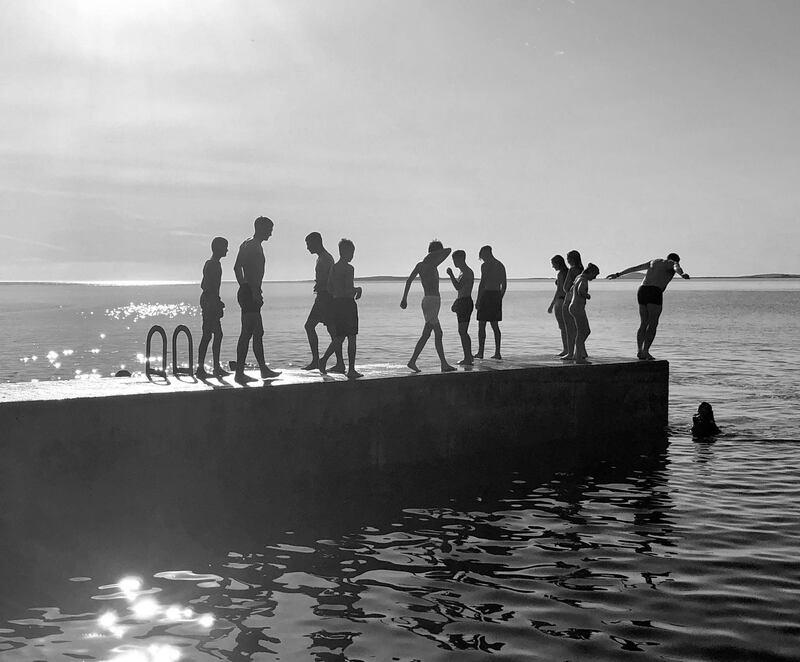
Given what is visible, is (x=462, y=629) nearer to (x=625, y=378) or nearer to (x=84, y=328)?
(x=625, y=378)

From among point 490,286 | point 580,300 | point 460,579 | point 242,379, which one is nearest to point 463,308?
point 490,286

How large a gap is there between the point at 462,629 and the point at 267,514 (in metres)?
4.32

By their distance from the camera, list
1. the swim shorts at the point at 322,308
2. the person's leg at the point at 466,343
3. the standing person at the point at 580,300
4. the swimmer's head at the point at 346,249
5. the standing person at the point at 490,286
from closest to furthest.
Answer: the swimmer's head at the point at 346,249, the swim shorts at the point at 322,308, the standing person at the point at 580,300, the person's leg at the point at 466,343, the standing person at the point at 490,286

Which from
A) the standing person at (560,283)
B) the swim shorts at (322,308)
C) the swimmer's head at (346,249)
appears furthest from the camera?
the standing person at (560,283)

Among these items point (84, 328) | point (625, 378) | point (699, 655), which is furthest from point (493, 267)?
point (84, 328)

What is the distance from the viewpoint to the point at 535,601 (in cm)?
794

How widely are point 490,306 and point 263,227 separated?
5.49 m

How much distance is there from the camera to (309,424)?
38.9ft

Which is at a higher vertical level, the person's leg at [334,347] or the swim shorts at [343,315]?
the swim shorts at [343,315]

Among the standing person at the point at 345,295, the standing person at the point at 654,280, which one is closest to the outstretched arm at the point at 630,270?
the standing person at the point at 654,280

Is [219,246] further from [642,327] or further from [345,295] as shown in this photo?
[642,327]

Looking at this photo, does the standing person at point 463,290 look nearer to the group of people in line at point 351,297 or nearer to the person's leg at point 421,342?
the group of people in line at point 351,297

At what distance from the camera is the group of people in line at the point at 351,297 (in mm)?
11719

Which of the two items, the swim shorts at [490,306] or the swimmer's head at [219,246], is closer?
the swimmer's head at [219,246]
